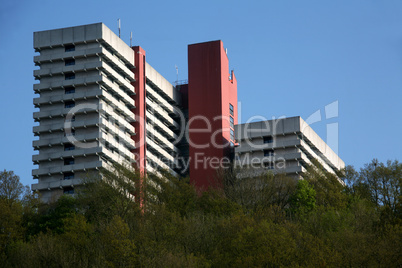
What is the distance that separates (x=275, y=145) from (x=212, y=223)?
1956 inches

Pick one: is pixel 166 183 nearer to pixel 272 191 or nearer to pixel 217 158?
pixel 272 191

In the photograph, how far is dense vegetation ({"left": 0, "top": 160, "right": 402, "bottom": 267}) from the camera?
284ft

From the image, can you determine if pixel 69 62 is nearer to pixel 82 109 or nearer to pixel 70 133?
pixel 82 109

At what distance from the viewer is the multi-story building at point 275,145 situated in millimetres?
145500

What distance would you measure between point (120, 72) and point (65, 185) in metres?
23.9

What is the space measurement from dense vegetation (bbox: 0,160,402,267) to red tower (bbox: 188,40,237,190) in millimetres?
12363

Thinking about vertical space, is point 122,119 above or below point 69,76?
below

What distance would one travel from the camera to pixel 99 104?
141625 millimetres

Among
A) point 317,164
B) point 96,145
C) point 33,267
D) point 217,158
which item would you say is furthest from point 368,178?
point 33,267

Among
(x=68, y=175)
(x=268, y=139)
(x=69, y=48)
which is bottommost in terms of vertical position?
(x=68, y=175)

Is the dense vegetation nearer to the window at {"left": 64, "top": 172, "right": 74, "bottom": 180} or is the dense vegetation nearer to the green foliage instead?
the green foliage

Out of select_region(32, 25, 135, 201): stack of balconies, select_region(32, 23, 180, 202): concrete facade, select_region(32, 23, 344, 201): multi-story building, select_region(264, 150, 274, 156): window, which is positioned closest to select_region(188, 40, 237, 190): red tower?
select_region(32, 23, 344, 201): multi-story building

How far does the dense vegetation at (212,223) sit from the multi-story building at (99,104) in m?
16.1

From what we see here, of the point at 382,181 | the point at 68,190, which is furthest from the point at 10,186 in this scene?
the point at 382,181
